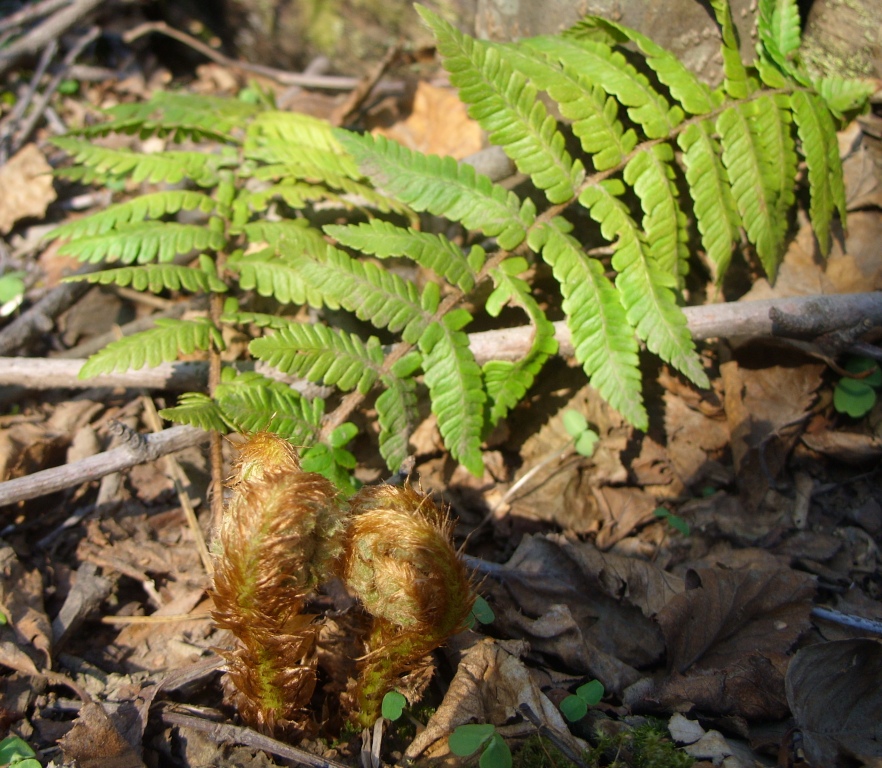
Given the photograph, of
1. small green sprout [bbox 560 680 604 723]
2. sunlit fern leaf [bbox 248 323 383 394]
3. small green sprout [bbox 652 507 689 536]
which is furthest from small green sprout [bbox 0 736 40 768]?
small green sprout [bbox 652 507 689 536]

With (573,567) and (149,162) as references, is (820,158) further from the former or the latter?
(149,162)

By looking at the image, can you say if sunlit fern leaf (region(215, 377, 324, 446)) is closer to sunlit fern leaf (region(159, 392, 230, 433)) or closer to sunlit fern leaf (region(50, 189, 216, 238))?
sunlit fern leaf (region(159, 392, 230, 433))

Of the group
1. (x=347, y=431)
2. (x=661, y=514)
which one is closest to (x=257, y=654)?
(x=347, y=431)

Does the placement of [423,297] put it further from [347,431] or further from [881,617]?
[881,617]

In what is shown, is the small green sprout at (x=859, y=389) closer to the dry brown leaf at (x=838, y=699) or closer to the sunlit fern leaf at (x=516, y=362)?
the dry brown leaf at (x=838, y=699)

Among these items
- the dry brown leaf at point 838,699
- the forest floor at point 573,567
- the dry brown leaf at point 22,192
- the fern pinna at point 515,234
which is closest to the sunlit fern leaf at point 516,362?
the fern pinna at point 515,234

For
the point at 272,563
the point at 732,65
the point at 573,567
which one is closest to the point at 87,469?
the point at 272,563

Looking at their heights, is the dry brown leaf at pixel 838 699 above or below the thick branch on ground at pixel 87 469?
below
